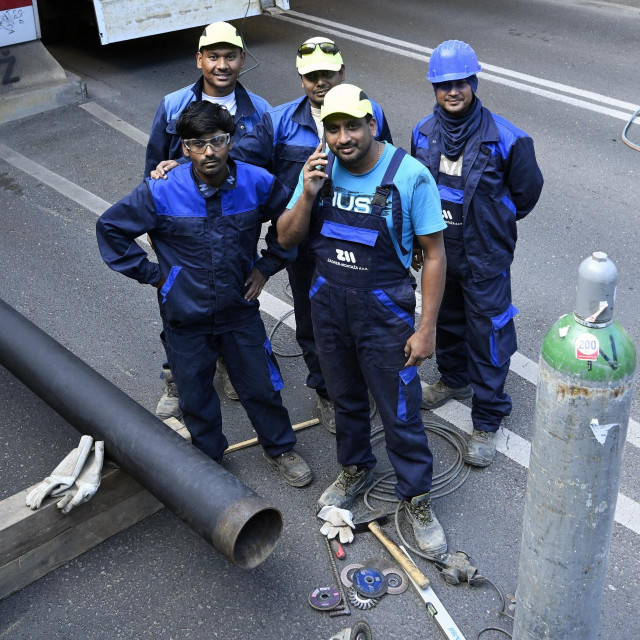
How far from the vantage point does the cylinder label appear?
2.46 meters

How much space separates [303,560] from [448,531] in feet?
2.27

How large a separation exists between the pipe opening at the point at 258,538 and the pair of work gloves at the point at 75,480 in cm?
75

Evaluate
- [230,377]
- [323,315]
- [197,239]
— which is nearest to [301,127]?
[197,239]

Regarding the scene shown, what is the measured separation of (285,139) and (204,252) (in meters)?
0.86

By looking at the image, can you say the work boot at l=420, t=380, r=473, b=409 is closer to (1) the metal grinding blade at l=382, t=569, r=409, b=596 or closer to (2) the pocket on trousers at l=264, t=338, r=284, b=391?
(2) the pocket on trousers at l=264, t=338, r=284, b=391

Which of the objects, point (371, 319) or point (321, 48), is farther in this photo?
point (321, 48)

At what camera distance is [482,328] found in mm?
4457

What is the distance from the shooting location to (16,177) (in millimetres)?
8148

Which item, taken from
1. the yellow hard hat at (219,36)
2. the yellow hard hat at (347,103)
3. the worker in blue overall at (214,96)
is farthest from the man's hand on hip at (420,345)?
the yellow hard hat at (219,36)

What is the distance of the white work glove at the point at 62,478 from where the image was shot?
3872 mm

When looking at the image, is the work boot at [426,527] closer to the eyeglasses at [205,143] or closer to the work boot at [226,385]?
the work boot at [226,385]

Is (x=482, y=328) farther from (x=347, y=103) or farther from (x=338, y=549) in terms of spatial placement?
(x=347, y=103)

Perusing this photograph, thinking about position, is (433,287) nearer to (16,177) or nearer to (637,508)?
(637,508)

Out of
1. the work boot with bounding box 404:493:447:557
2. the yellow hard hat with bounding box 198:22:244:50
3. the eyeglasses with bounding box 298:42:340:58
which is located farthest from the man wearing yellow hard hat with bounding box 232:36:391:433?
the work boot with bounding box 404:493:447:557
